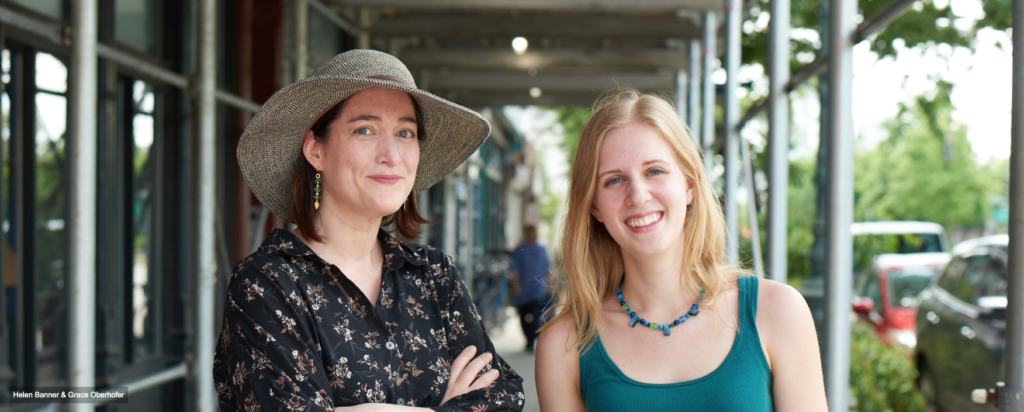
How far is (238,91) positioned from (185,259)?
46.0 inches

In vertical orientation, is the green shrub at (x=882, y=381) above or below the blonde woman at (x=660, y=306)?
below

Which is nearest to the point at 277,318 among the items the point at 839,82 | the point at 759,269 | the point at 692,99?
the point at 839,82

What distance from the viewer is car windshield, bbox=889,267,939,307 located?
9.95 metres

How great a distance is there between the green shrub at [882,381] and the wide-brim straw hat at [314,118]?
4454 mm

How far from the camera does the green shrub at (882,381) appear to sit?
5512mm

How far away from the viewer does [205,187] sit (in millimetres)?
3758

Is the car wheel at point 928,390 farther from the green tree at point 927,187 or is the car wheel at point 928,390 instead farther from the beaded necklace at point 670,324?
the green tree at point 927,187

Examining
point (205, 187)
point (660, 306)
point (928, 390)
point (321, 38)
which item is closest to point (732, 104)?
point (928, 390)

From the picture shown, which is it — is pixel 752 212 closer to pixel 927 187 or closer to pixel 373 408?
pixel 373 408

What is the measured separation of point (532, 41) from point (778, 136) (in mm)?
3516

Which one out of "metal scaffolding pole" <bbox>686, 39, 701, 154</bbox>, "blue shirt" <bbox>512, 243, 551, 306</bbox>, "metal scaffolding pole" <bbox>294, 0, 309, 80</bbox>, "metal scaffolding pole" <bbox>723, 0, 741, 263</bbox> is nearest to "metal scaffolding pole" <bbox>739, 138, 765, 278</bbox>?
"metal scaffolding pole" <bbox>723, 0, 741, 263</bbox>

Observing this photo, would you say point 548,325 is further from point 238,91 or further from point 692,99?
point 692,99

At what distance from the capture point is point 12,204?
11.0 feet

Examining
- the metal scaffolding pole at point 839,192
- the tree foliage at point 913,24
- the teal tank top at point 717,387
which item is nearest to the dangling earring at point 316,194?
the teal tank top at point 717,387
